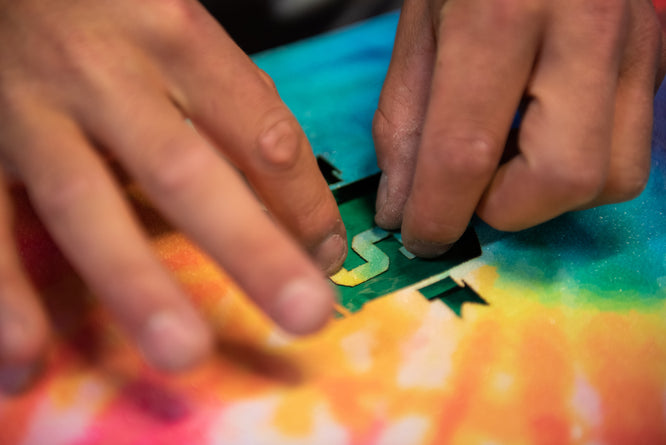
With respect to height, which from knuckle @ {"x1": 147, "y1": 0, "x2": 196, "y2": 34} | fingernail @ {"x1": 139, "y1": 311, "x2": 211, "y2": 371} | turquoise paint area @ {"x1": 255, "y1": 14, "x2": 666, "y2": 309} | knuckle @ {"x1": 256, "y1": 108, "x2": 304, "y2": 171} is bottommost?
turquoise paint area @ {"x1": 255, "y1": 14, "x2": 666, "y2": 309}

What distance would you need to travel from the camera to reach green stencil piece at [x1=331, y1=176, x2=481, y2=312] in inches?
19.6

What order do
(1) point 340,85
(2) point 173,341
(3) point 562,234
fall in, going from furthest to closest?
1. (1) point 340,85
2. (3) point 562,234
3. (2) point 173,341

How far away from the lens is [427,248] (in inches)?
20.6

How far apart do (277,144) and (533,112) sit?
0.23 metres

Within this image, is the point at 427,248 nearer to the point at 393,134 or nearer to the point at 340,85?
the point at 393,134

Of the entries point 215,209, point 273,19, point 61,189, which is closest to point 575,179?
point 215,209

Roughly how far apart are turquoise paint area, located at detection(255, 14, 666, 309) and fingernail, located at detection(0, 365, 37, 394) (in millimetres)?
364

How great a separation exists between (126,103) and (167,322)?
182mm

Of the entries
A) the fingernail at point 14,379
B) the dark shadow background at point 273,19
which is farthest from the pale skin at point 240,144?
the dark shadow background at point 273,19

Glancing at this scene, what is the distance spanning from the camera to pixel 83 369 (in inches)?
16.4

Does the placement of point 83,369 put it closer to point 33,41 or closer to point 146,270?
point 146,270

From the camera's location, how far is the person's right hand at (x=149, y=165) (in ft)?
1.14

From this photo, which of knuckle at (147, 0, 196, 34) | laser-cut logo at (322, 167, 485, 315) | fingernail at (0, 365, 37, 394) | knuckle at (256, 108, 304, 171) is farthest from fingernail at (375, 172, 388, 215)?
fingernail at (0, 365, 37, 394)

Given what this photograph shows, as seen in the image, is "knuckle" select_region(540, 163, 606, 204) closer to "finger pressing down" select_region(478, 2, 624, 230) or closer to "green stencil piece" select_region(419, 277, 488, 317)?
"finger pressing down" select_region(478, 2, 624, 230)
